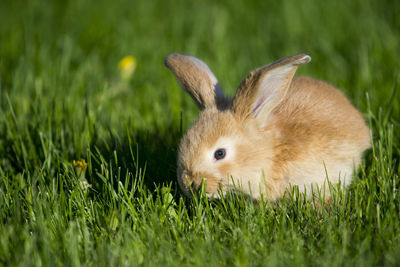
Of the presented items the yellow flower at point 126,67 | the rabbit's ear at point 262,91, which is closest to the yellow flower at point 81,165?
the rabbit's ear at point 262,91

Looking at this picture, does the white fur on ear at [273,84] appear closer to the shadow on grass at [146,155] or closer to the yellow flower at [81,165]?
the shadow on grass at [146,155]

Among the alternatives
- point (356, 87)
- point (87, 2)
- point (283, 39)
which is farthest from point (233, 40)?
point (87, 2)

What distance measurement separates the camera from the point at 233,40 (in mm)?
6043

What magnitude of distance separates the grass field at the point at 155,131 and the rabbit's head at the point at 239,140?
151 millimetres

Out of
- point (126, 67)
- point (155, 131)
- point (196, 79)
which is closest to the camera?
point (196, 79)

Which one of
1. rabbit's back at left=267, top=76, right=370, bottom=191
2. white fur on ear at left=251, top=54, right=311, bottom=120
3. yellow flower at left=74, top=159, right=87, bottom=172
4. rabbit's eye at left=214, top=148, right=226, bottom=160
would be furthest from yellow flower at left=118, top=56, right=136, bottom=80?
rabbit's eye at left=214, top=148, right=226, bottom=160

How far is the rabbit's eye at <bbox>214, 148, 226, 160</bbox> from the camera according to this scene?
9.93ft

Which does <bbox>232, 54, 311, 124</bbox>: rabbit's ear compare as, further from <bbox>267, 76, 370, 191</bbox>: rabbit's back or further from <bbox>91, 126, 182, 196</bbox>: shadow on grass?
<bbox>91, 126, 182, 196</bbox>: shadow on grass

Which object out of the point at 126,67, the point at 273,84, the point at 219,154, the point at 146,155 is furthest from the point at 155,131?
the point at 273,84

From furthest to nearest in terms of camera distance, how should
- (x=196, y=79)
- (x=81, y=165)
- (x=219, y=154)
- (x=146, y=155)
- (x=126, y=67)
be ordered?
(x=126, y=67)
(x=146, y=155)
(x=196, y=79)
(x=81, y=165)
(x=219, y=154)

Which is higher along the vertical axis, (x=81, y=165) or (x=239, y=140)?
(x=239, y=140)

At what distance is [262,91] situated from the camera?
312cm

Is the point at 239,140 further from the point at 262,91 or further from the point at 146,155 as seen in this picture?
the point at 146,155

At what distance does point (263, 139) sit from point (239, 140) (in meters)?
0.17
